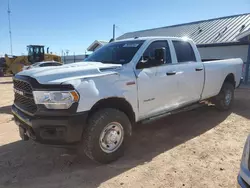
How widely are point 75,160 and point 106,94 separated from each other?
1332mm

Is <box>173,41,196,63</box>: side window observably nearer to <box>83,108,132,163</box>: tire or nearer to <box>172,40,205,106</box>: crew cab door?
<box>172,40,205,106</box>: crew cab door

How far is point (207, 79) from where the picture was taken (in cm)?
588

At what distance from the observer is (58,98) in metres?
3.25

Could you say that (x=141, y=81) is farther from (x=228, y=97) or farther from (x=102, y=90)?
(x=228, y=97)

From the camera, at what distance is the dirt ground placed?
332 centimetres

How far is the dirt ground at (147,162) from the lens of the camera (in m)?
3.32

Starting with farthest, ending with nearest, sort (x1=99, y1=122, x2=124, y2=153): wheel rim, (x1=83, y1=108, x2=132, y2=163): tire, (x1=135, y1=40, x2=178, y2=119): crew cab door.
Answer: (x1=135, y1=40, x2=178, y2=119): crew cab door
(x1=99, y1=122, x2=124, y2=153): wheel rim
(x1=83, y1=108, x2=132, y2=163): tire

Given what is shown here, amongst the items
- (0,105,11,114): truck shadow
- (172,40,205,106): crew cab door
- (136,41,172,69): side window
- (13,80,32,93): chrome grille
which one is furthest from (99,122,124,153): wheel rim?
(0,105,11,114): truck shadow

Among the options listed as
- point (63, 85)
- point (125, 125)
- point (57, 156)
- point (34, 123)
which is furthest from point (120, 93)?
point (57, 156)

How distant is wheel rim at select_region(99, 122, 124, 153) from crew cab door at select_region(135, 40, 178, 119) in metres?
0.59

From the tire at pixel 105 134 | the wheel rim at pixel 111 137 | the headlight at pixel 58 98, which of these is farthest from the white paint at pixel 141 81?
the wheel rim at pixel 111 137

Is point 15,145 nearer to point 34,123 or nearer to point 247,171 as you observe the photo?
point 34,123

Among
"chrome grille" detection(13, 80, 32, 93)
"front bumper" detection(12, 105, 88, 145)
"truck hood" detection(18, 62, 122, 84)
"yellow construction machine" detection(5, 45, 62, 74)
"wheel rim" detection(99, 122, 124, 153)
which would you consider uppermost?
"yellow construction machine" detection(5, 45, 62, 74)

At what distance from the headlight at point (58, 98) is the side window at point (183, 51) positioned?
9.13 ft
